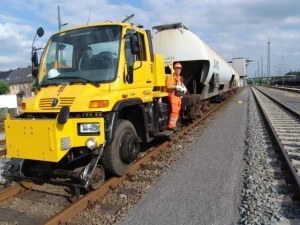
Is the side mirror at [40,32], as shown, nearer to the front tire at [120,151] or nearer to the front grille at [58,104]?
the front grille at [58,104]

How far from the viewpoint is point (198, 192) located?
5246 mm

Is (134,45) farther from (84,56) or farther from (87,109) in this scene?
(87,109)

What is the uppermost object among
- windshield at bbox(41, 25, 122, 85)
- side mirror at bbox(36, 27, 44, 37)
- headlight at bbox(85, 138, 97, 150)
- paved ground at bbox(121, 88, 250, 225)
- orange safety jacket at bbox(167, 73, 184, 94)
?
side mirror at bbox(36, 27, 44, 37)

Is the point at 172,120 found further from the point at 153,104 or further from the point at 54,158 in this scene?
the point at 54,158

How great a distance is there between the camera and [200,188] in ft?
17.8

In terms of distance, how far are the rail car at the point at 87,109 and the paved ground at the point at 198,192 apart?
0.91 m

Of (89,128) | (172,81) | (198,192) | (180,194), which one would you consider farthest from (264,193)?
(172,81)

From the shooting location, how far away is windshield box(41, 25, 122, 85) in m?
5.60

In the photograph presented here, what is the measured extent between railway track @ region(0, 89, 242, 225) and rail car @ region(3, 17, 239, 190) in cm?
21

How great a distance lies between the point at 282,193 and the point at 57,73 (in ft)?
14.5

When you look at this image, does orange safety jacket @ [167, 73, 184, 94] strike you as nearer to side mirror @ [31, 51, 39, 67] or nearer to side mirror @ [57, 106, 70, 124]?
side mirror @ [31, 51, 39, 67]

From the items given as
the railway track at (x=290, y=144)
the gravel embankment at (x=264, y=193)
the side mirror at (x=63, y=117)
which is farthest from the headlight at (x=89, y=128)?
the railway track at (x=290, y=144)

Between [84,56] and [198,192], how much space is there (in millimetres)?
3181

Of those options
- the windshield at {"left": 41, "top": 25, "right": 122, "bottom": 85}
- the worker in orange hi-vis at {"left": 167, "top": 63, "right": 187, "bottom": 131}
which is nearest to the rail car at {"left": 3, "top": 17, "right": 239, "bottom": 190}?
the windshield at {"left": 41, "top": 25, "right": 122, "bottom": 85}
